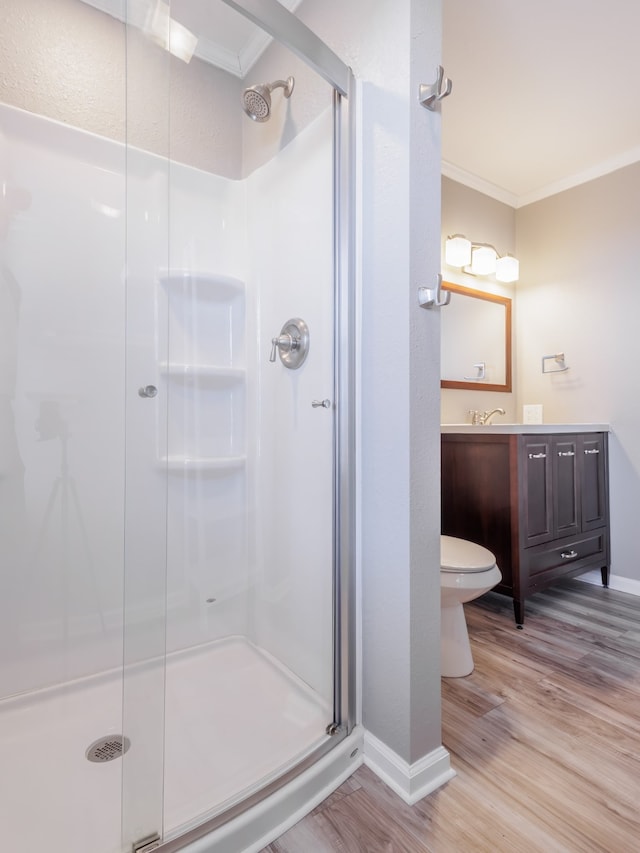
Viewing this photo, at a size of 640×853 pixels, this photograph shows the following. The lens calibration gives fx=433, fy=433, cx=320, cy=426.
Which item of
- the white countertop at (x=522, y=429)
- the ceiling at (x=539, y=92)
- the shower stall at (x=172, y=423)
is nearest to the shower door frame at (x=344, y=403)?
the shower stall at (x=172, y=423)

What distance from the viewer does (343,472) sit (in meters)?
1.22

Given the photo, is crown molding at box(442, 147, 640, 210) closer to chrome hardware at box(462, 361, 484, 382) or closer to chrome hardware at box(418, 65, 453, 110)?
chrome hardware at box(462, 361, 484, 382)

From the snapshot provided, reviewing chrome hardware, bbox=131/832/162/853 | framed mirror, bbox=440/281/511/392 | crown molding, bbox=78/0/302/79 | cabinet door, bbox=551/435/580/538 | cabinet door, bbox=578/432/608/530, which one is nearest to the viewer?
chrome hardware, bbox=131/832/162/853

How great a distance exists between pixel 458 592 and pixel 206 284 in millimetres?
1475

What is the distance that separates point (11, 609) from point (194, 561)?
0.57m

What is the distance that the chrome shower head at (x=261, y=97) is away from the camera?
1.44 m

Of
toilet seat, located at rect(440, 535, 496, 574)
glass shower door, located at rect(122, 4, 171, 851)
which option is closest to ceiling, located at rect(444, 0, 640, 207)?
glass shower door, located at rect(122, 4, 171, 851)

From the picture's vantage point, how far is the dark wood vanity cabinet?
6.50ft

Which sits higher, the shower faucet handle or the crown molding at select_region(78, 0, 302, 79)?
the crown molding at select_region(78, 0, 302, 79)

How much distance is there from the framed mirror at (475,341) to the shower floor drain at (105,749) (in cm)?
216

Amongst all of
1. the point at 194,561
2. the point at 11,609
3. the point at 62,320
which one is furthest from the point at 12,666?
the point at 62,320

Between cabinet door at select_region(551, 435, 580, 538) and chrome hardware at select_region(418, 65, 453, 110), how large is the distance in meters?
1.62

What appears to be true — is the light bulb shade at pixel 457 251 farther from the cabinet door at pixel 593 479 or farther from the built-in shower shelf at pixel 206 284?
the built-in shower shelf at pixel 206 284

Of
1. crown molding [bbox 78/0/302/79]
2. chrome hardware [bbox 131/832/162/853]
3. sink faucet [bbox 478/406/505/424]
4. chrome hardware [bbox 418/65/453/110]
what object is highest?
crown molding [bbox 78/0/302/79]
